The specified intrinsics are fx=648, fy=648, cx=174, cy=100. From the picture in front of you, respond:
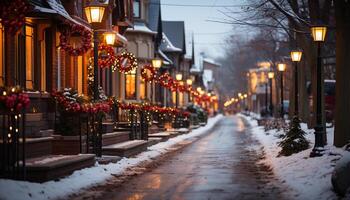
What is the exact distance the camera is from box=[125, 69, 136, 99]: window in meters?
44.3


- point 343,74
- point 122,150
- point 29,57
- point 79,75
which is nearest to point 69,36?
point 29,57

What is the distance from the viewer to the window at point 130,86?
44316 millimetres

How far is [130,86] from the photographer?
44.8 metres

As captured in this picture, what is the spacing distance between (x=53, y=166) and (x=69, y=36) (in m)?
8.14

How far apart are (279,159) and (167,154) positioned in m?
5.78

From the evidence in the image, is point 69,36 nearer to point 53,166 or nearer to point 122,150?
point 122,150

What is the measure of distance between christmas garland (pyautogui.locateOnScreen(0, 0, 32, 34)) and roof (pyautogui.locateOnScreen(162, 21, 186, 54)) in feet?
187

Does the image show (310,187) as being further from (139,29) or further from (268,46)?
(268,46)

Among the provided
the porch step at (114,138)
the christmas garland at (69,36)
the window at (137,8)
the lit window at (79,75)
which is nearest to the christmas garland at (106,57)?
the lit window at (79,75)

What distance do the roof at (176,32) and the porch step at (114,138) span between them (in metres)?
46.8

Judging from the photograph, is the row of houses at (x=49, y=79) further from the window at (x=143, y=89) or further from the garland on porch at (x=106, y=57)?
the window at (x=143, y=89)

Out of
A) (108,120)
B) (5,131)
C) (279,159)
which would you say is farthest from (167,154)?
(5,131)

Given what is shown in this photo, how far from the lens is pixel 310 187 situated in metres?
13.5

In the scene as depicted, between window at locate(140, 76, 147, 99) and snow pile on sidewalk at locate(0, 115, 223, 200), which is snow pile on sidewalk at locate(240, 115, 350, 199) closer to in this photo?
snow pile on sidewalk at locate(0, 115, 223, 200)
